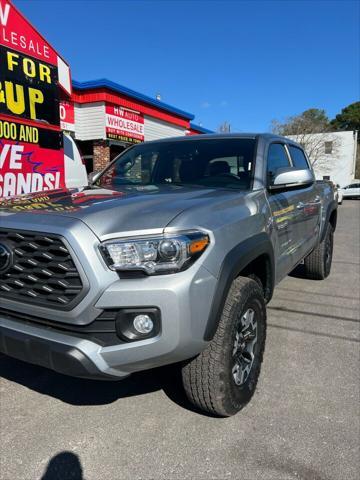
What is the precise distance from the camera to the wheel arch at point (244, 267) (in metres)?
2.20

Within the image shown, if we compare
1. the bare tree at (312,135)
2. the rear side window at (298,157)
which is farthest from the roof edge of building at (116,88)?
the bare tree at (312,135)

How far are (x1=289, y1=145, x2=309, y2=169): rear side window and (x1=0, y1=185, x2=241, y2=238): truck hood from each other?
1.87 m

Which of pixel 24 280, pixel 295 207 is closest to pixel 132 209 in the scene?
pixel 24 280

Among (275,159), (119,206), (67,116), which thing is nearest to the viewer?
(119,206)

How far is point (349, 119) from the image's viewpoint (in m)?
62.8

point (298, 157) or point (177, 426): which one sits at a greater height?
point (298, 157)

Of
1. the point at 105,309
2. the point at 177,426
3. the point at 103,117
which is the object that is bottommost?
the point at 177,426

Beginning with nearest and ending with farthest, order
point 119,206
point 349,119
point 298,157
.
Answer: point 119,206, point 298,157, point 349,119

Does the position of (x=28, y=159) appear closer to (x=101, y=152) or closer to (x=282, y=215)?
(x=282, y=215)

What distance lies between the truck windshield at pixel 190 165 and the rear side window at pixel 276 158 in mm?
211

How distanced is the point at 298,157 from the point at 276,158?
1167 millimetres

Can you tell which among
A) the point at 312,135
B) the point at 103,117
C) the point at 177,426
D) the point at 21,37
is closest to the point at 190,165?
the point at 177,426

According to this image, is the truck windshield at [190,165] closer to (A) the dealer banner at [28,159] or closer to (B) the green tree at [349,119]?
(A) the dealer banner at [28,159]

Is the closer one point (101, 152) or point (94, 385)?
point (94, 385)
